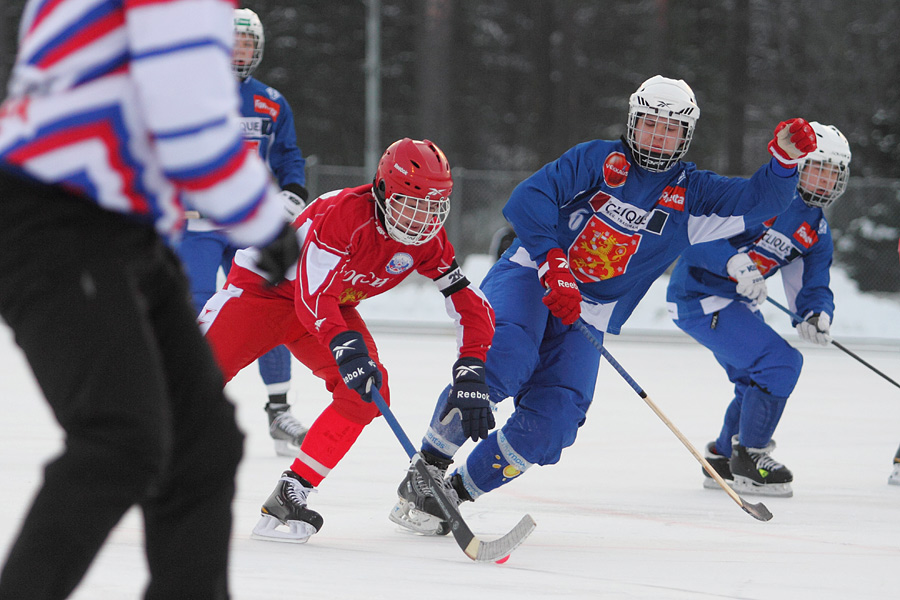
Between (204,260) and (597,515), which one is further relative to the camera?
(204,260)

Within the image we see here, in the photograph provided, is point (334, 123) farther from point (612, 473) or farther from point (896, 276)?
point (612, 473)

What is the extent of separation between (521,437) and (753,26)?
22.4 m

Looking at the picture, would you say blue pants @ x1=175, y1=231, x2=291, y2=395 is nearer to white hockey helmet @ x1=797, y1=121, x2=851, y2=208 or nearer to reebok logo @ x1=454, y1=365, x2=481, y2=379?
reebok logo @ x1=454, y1=365, x2=481, y2=379

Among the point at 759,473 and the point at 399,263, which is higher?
the point at 399,263

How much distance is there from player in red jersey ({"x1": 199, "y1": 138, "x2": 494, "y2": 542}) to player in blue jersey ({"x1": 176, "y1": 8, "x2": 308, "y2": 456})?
4.10ft

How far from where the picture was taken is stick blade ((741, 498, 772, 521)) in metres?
3.60

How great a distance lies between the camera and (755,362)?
4.29 meters

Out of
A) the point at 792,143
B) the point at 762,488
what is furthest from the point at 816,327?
the point at 792,143

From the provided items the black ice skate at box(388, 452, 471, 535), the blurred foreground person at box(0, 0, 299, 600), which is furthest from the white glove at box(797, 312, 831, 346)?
the blurred foreground person at box(0, 0, 299, 600)

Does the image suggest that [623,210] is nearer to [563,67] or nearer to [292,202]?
[292,202]

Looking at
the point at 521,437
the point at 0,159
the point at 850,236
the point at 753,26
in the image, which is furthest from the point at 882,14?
the point at 0,159

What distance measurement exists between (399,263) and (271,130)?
1.97 meters

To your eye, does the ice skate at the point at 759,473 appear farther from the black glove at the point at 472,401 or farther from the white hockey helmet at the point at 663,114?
the black glove at the point at 472,401

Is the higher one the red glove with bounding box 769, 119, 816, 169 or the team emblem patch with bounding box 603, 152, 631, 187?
the red glove with bounding box 769, 119, 816, 169
